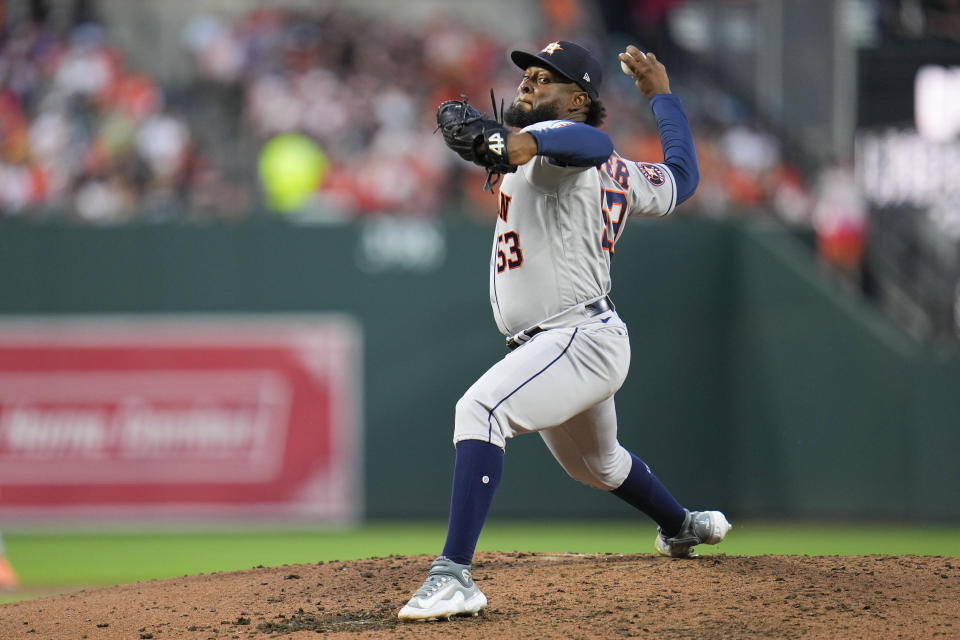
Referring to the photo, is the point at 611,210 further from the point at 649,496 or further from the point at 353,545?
the point at 353,545

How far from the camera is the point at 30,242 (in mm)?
9906

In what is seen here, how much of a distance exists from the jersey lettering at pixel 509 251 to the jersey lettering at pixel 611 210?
0.30m

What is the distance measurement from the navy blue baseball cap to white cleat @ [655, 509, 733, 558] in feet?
5.66

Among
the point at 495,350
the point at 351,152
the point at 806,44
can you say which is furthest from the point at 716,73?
the point at 495,350

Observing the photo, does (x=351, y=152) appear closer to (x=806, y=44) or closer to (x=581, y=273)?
(x=806, y=44)

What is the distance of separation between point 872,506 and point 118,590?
6.27m

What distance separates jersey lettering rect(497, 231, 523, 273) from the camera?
4.37m

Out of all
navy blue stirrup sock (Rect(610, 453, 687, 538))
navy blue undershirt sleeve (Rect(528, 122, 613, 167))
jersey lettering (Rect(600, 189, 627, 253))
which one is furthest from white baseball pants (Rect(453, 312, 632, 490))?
navy blue undershirt sleeve (Rect(528, 122, 613, 167))

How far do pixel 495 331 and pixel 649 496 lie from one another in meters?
4.98

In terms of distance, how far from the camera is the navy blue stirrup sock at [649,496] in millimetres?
4918

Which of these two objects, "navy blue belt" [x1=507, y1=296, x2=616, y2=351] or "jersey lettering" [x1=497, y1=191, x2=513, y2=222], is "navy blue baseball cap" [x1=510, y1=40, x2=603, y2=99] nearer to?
"jersey lettering" [x1=497, y1=191, x2=513, y2=222]

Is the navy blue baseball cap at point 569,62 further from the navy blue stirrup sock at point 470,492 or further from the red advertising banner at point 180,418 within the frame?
the red advertising banner at point 180,418

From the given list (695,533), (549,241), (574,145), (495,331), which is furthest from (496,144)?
(495,331)

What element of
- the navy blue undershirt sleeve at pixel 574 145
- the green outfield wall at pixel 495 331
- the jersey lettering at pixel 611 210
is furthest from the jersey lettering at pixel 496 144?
the green outfield wall at pixel 495 331
